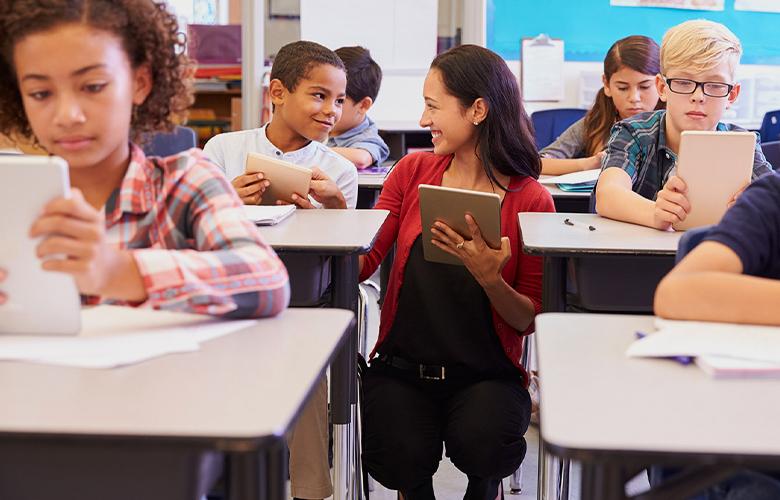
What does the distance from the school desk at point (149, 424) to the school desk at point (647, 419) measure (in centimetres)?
26

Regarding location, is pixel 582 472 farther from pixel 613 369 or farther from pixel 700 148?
pixel 700 148

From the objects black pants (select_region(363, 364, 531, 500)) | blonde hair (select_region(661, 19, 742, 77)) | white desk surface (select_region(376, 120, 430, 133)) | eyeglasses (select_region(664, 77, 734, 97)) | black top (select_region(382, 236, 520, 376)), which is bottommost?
black pants (select_region(363, 364, 531, 500))

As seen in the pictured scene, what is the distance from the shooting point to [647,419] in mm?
890

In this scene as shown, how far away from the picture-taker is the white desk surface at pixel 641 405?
836mm

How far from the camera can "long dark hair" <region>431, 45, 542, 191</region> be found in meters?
2.10

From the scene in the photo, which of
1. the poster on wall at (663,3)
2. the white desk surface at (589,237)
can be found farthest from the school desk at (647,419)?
the poster on wall at (663,3)

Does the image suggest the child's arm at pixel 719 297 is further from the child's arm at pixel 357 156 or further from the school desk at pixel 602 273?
the child's arm at pixel 357 156

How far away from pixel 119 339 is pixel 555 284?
3.27ft

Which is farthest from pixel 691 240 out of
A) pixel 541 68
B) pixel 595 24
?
pixel 595 24

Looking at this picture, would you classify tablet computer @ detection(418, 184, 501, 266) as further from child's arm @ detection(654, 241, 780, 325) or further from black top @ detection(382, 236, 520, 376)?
child's arm @ detection(654, 241, 780, 325)

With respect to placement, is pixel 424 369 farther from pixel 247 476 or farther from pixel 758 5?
pixel 758 5

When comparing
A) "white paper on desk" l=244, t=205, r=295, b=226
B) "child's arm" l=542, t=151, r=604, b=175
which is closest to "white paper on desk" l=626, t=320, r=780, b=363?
"white paper on desk" l=244, t=205, r=295, b=226

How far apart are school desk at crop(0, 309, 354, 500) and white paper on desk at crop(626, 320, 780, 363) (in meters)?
0.38

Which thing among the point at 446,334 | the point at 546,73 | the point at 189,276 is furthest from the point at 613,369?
the point at 546,73
